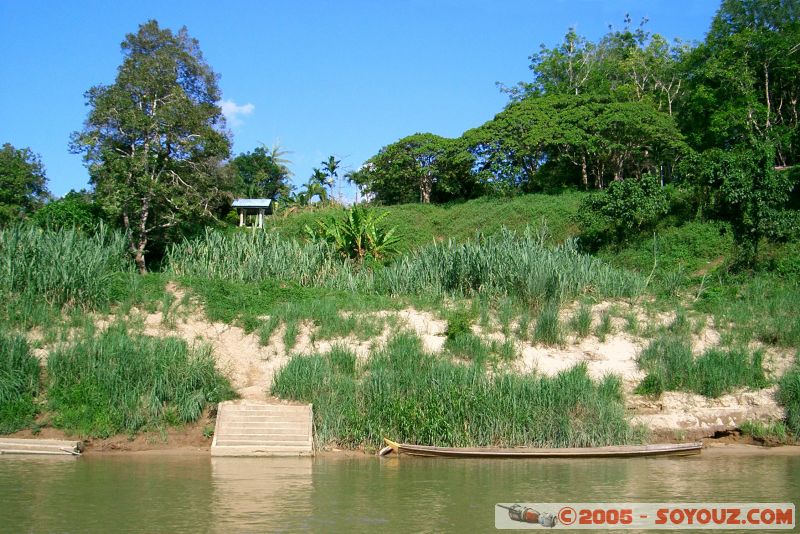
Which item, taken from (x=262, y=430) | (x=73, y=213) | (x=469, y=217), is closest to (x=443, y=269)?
(x=262, y=430)

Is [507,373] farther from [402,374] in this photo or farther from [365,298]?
[365,298]

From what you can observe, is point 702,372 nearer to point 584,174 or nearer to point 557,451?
point 557,451

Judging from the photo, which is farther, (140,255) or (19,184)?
(19,184)

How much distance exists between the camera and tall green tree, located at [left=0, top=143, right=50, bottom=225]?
29516mm

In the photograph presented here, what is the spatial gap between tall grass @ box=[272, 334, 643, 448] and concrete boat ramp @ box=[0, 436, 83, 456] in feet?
10.9

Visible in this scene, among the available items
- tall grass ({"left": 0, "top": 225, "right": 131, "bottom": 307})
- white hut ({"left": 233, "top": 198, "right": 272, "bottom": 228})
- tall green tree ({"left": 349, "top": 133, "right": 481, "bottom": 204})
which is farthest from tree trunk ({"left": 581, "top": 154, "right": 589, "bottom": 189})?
tall grass ({"left": 0, "top": 225, "right": 131, "bottom": 307})

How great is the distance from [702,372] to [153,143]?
677 inches

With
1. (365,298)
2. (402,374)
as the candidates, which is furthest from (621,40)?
(402,374)

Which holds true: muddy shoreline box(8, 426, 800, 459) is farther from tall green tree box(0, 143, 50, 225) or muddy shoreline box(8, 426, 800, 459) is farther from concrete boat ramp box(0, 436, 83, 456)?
tall green tree box(0, 143, 50, 225)

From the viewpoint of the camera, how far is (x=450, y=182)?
3112 centimetres

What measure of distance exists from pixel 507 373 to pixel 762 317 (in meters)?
5.73

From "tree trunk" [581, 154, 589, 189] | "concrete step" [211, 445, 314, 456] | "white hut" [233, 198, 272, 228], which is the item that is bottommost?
"concrete step" [211, 445, 314, 456]

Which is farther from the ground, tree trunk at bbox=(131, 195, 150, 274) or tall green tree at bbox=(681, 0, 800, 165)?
tall green tree at bbox=(681, 0, 800, 165)

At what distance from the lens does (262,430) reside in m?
11.0
